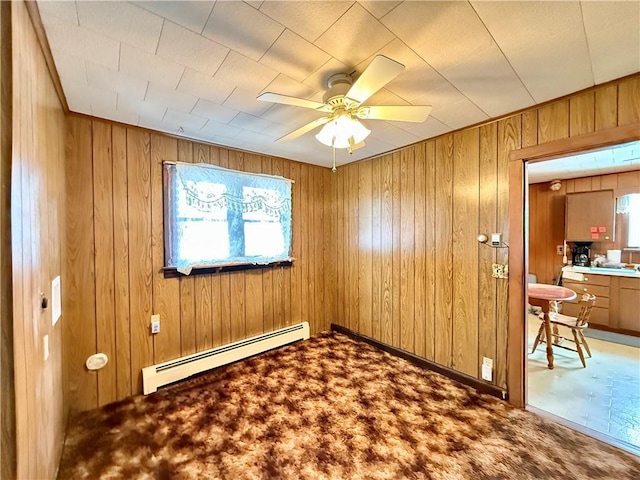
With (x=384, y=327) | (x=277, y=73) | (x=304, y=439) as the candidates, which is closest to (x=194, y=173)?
(x=277, y=73)

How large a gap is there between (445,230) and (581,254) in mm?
3733

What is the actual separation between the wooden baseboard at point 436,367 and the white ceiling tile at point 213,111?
2.95m

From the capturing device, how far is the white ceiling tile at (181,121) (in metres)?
2.08

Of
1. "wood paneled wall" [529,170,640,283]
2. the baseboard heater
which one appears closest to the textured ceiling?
the baseboard heater

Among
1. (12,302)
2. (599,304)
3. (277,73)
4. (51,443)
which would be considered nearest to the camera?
(12,302)

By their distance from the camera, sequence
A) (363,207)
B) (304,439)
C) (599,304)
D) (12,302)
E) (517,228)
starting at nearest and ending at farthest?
(12,302) → (304,439) → (517,228) → (363,207) → (599,304)

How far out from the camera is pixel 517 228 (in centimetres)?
212

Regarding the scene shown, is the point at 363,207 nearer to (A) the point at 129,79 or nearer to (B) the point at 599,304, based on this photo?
(A) the point at 129,79

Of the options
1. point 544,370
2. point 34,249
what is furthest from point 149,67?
point 544,370

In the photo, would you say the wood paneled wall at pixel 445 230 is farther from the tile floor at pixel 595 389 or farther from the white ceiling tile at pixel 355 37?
the white ceiling tile at pixel 355 37

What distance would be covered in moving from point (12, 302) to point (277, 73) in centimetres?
160

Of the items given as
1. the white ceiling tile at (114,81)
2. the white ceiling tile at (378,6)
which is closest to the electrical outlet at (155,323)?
the white ceiling tile at (114,81)

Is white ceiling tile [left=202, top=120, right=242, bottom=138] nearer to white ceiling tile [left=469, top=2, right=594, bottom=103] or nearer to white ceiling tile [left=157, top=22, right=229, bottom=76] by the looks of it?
white ceiling tile [left=157, top=22, right=229, bottom=76]

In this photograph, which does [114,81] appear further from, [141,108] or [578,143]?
[578,143]
